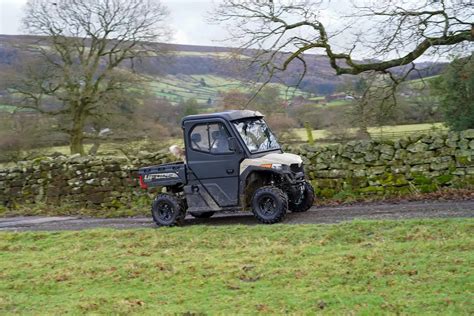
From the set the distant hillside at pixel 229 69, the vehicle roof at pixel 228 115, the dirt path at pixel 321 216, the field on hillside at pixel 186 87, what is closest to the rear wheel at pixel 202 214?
the dirt path at pixel 321 216

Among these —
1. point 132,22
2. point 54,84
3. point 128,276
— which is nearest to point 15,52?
point 54,84

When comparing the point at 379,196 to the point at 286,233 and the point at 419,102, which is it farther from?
the point at 419,102

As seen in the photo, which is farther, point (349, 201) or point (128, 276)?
point (349, 201)

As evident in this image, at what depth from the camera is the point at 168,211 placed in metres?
12.5

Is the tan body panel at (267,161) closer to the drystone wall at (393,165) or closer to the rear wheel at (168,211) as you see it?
the rear wheel at (168,211)

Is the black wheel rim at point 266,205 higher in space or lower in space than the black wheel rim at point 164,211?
higher

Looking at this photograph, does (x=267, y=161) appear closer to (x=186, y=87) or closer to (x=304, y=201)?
(x=304, y=201)

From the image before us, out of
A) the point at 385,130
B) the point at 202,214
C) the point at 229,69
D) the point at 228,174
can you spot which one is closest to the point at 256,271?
the point at 228,174

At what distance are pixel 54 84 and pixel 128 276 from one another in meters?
26.9

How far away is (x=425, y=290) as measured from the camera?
6.26 metres

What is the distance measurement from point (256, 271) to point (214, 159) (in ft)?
15.4

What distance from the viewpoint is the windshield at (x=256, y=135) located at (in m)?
12.1

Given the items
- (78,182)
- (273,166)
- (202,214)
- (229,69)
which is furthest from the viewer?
(229,69)

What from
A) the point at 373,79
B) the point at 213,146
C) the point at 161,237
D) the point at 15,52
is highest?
the point at 15,52
